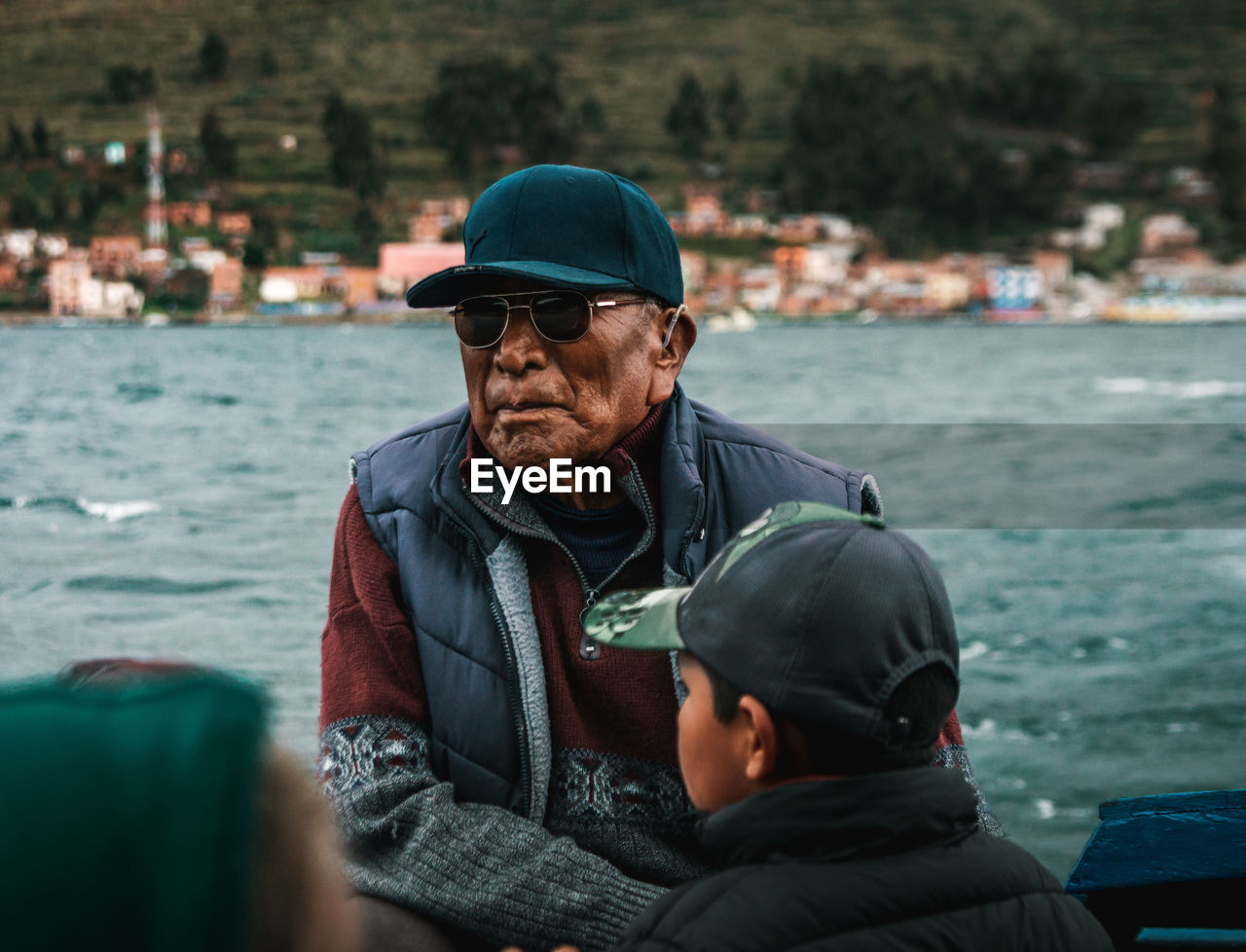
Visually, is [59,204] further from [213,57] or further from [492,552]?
[492,552]

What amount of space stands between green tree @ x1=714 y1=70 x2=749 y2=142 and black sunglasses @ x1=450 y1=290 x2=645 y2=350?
346 ft

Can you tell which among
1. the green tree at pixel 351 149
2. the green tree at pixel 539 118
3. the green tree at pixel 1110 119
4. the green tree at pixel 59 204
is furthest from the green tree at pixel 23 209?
the green tree at pixel 1110 119

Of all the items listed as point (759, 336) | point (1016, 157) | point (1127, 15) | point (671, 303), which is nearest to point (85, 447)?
point (671, 303)

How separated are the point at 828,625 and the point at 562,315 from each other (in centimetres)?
88

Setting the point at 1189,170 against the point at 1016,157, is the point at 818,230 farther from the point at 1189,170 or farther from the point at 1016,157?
the point at 1189,170

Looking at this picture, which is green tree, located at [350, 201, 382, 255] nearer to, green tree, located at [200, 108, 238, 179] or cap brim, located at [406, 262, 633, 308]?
green tree, located at [200, 108, 238, 179]

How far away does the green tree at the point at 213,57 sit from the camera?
95688 millimetres

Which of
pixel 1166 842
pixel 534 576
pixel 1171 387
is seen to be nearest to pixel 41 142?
pixel 1171 387

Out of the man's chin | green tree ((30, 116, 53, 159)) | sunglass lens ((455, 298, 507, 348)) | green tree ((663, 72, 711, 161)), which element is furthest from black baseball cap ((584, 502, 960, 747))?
green tree ((663, 72, 711, 161))

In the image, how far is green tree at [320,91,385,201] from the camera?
263 ft

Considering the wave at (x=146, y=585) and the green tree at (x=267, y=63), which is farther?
the green tree at (x=267, y=63)

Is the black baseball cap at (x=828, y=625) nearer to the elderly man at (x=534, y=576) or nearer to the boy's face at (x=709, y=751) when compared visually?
the boy's face at (x=709, y=751)

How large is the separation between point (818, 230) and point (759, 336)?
12234 millimetres

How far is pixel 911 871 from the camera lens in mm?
1440
